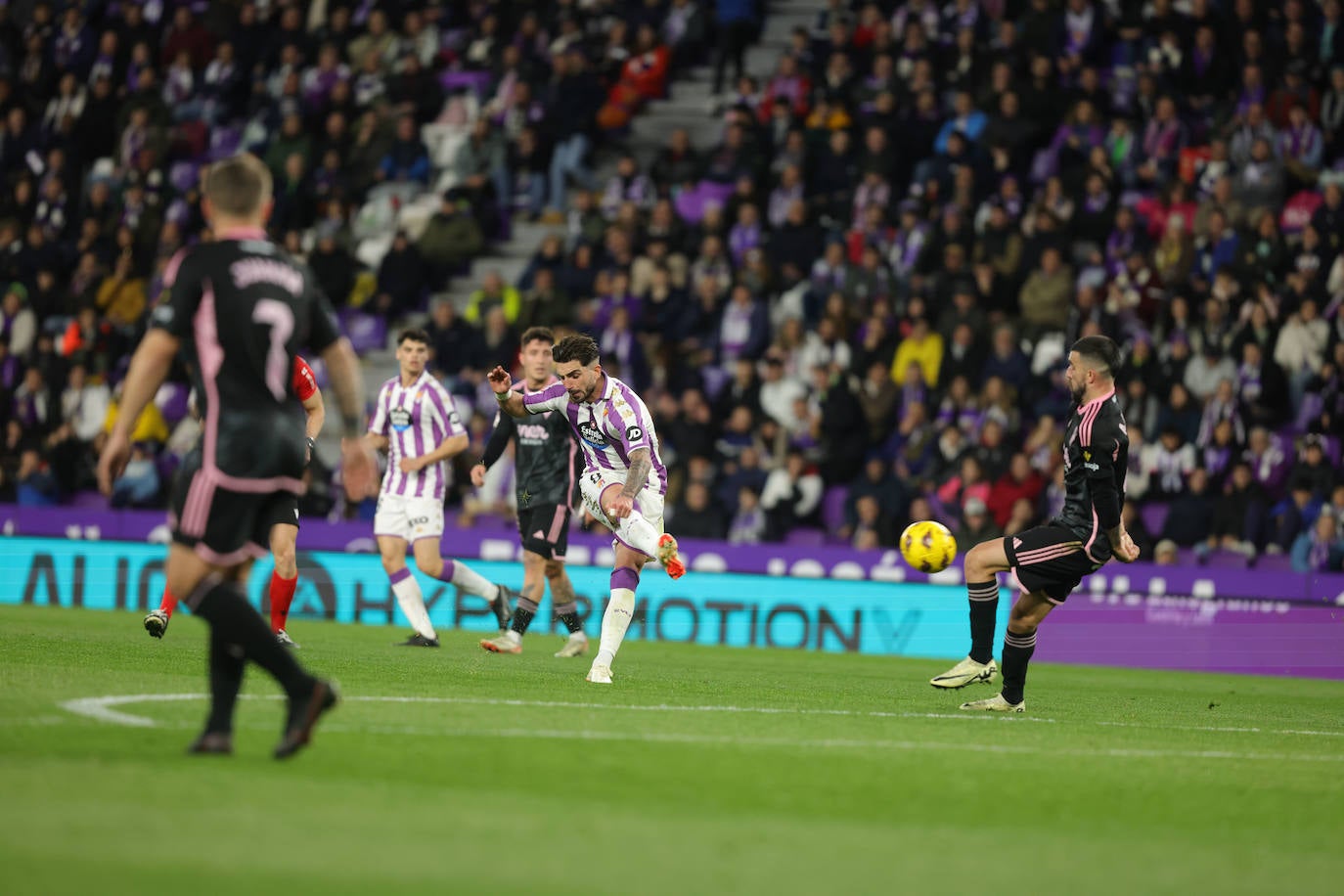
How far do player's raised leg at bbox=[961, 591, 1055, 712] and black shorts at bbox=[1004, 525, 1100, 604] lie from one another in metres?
0.10

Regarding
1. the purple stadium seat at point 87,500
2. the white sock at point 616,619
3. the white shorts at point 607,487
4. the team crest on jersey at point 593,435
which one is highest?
the team crest on jersey at point 593,435

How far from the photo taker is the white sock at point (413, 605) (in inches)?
603

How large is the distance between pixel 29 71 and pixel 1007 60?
55.3ft

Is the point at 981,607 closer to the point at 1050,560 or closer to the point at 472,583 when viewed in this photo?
the point at 1050,560

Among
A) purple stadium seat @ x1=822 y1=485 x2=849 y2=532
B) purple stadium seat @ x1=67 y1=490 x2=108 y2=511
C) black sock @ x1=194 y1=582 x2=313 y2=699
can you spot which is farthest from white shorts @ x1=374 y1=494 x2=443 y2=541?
purple stadium seat @ x1=67 y1=490 x2=108 y2=511

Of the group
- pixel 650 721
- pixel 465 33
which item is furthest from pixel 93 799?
pixel 465 33

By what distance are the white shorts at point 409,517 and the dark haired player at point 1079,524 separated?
5645 mm

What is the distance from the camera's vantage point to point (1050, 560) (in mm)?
11109

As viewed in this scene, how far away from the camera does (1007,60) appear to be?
24016 millimetres

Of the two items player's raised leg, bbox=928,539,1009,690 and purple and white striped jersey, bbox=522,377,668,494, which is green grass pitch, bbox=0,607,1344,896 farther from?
purple and white striped jersey, bbox=522,377,668,494

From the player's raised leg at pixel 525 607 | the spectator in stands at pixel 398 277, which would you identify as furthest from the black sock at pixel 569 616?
the spectator in stands at pixel 398 277

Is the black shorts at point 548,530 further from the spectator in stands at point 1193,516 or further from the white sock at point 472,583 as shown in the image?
the spectator in stands at point 1193,516

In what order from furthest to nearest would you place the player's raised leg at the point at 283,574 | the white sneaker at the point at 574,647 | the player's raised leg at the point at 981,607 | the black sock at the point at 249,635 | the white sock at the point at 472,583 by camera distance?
1. the white sock at the point at 472,583
2. the white sneaker at the point at 574,647
3. the player's raised leg at the point at 283,574
4. the player's raised leg at the point at 981,607
5. the black sock at the point at 249,635

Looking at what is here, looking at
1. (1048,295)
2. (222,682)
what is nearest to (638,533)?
(222,682)
